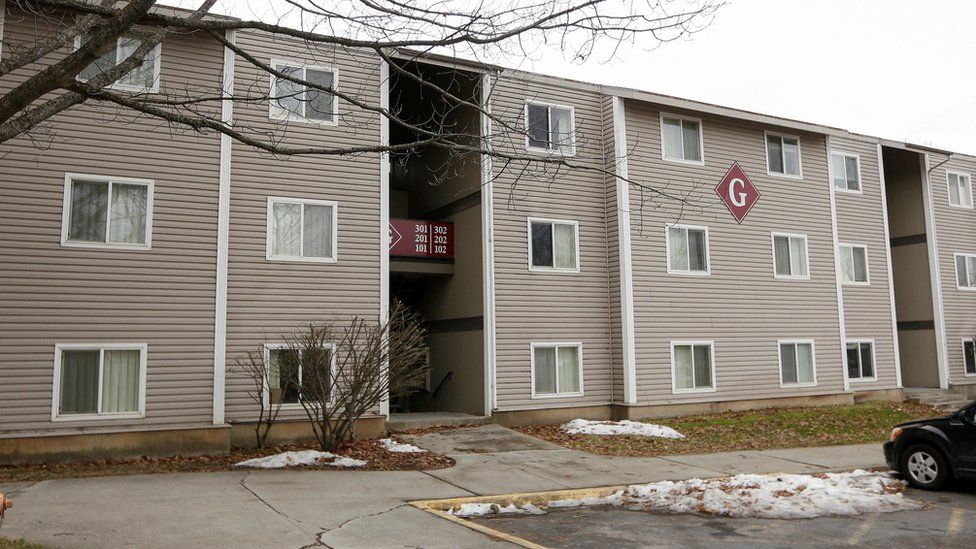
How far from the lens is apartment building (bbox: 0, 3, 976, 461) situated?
13.0 m

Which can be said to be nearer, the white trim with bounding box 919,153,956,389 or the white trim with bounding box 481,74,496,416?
the white trim with bounding box 481,74,496,416

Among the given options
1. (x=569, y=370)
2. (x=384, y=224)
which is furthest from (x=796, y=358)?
(x=384, y=224)

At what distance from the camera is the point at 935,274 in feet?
82.7

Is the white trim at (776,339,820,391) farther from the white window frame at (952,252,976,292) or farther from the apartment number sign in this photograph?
the apartment number sign

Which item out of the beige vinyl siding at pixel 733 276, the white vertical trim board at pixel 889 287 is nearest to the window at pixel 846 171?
the white vertical trim board at pixel 889 287

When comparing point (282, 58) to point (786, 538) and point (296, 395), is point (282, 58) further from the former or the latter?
point (786, 538)

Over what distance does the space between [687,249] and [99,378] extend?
46.0 feet

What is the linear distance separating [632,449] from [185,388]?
846 cm

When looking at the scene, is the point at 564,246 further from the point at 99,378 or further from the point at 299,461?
the point at 99,378

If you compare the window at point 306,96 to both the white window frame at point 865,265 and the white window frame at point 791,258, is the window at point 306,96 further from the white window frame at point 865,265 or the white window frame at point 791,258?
the white window frame at point 865,265

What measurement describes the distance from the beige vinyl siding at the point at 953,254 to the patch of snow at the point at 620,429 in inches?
581

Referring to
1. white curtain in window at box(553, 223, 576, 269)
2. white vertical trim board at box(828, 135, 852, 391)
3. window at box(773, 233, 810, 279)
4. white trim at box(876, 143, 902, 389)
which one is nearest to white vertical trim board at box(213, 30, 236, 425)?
white curtain in window at box(553, 223, 576, 269)

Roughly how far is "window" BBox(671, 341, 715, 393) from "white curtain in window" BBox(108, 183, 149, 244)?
12614mm

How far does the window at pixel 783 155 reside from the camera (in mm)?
21484
